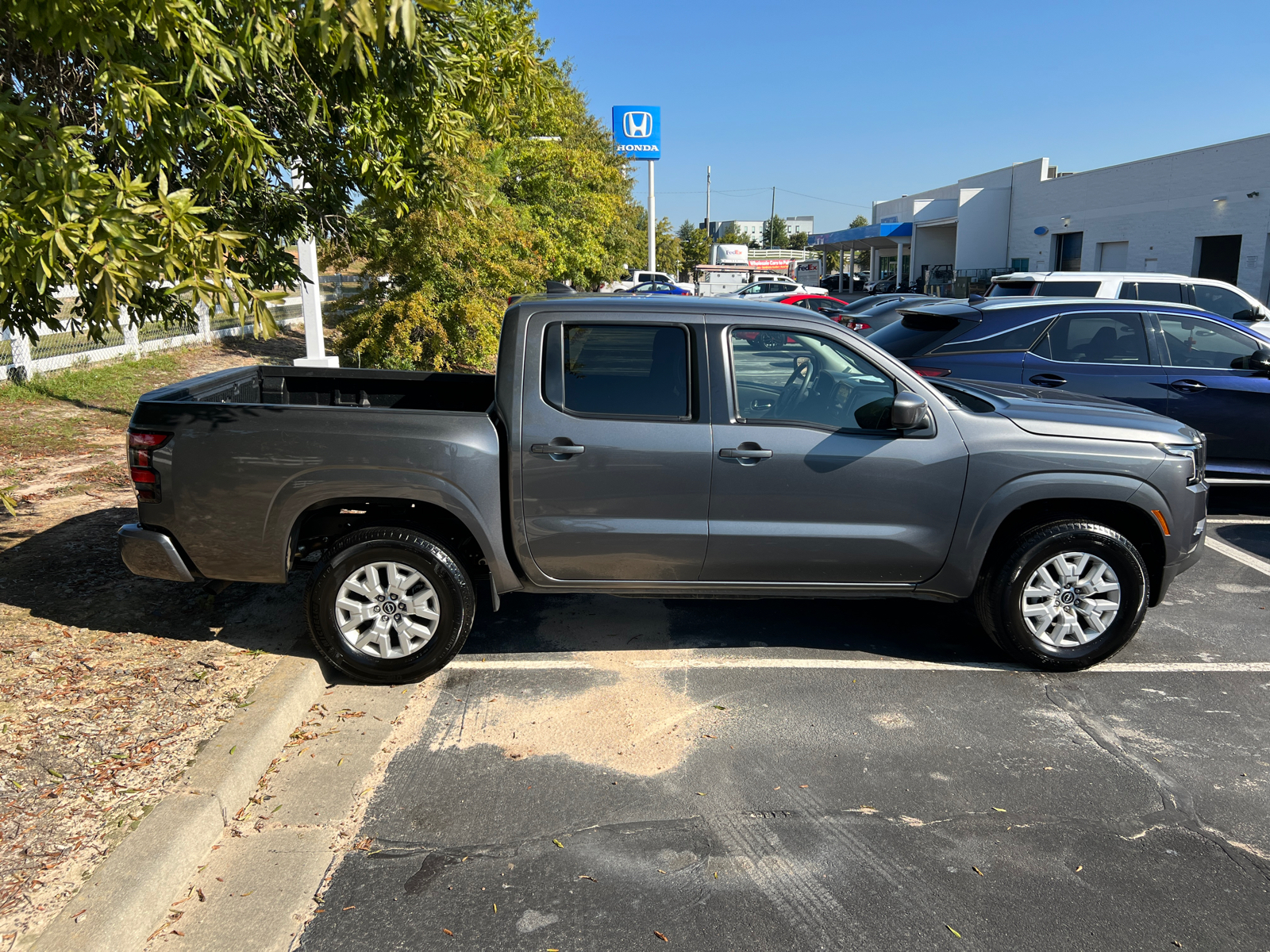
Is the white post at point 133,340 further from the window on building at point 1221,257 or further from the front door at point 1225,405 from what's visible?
the window on building at point 1221,257

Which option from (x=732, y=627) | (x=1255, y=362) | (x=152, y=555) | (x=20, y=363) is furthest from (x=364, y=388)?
(x=20, y=363)

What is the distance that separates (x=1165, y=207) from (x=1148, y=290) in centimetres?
2718

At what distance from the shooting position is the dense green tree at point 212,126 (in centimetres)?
294

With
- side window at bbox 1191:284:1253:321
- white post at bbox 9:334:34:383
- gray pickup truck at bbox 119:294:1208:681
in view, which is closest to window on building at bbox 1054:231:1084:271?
side window at bbox 1191:284:1253:321

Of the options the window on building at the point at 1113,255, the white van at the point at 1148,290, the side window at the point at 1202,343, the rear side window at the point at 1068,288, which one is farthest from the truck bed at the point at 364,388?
the window on building at the point at 1113,255

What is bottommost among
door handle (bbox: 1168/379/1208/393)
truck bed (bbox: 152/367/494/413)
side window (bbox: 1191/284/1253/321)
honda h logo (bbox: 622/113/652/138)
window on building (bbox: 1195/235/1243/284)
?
door handle (bbox: 1168/379/1208/393)

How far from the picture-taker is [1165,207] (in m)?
35.2

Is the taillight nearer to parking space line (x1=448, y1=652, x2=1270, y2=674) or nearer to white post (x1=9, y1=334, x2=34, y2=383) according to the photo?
parking space line (x1=448, y1=652, x2=1270, y2=674)

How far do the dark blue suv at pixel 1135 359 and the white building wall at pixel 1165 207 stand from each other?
90.6 feet

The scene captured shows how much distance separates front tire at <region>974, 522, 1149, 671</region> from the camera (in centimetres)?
482

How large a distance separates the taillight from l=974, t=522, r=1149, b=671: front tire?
4.22 meters

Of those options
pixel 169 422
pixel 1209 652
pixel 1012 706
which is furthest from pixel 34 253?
pixel 1209 652

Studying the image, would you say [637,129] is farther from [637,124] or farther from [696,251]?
[696,251]

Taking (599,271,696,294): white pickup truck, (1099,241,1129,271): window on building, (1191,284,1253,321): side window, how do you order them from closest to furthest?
(1191,284,1253,321): side window
(1099,241,1129,271): window on building
(599,271,696,294): white pickup truck
